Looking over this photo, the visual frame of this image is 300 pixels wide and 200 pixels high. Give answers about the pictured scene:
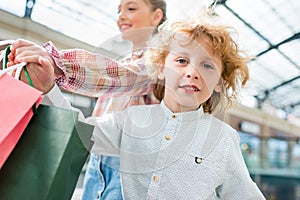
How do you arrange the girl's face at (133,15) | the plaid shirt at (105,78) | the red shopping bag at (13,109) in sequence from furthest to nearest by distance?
1. the girl's face at (133,15)
2. the plaid shirt at (105,78)
3. the red shopping bag at (13,109)

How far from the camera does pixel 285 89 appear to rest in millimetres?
5688

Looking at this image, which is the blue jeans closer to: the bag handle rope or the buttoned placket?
the buttoned placket

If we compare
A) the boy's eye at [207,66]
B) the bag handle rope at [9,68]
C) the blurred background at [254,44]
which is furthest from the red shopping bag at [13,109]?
the boy's eye at [207,66]

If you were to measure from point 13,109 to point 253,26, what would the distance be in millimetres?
3598

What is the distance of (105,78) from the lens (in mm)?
461

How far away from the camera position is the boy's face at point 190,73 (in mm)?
452

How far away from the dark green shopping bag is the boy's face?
6.2 inches

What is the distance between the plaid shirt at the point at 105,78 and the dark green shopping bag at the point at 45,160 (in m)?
0.08

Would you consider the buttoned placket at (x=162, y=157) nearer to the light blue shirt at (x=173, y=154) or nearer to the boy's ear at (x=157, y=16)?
the light blue shirt at (x=173, y=154)

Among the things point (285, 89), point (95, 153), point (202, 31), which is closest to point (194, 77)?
point (202, 31)

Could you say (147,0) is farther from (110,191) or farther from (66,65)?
(110,191)

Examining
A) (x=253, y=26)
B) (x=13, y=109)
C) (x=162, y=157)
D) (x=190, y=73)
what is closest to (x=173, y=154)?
(x=162, y=157)

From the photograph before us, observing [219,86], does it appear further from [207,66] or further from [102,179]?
[102,179]

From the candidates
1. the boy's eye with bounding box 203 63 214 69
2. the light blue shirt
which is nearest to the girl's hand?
the light blue shirt
